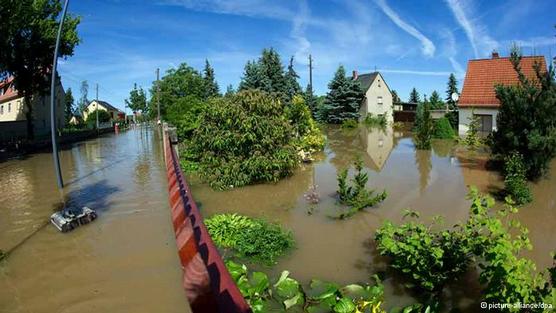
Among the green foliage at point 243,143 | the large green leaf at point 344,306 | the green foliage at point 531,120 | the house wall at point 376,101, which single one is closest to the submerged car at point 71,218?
the green foliage at point 243,143

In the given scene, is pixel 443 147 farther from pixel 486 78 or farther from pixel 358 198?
pixel 358 198

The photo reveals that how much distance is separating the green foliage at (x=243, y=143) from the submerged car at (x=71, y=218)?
13.9 feet

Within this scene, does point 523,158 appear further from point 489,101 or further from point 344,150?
point 489,101

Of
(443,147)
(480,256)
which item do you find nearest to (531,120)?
(480,256)

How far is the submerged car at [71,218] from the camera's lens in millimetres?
8072

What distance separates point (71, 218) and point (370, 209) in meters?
7.26

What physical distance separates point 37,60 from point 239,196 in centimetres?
2504

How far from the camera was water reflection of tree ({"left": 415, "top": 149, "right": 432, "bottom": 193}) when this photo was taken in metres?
12.7

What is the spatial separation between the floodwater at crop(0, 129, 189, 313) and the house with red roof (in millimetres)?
20836

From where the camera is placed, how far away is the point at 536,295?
13.0 ft

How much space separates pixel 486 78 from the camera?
2520 centimetres

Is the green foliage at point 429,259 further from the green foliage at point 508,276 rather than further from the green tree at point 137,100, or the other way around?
the green tree at point 137,100

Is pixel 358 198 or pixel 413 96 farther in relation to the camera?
pixel 413 96

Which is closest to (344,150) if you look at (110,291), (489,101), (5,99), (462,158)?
(462,158)
